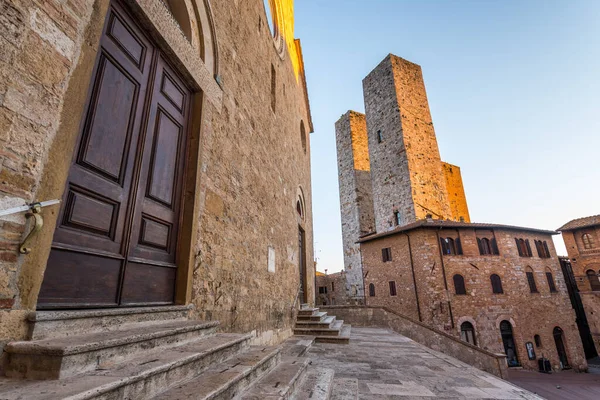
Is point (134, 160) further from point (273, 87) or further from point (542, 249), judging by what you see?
point (542, 249)

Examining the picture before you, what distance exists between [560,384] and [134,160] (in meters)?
18.9

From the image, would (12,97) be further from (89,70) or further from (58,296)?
(58,296)

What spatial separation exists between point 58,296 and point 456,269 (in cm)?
1731

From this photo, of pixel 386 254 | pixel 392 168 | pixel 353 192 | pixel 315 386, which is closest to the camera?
pixel 315 386

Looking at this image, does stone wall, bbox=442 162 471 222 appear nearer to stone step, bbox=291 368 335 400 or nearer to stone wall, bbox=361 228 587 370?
stone wall, bbox=361 228 587 370

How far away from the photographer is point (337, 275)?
2678 cm

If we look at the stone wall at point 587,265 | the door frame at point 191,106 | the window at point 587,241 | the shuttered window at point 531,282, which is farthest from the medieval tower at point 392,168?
the door frame at point 191,106

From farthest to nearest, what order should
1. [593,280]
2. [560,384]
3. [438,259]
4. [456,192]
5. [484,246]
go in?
[456,192] → [593,280] → [484,246] → [438,259] → [560,384]

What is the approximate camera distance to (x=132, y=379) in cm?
118

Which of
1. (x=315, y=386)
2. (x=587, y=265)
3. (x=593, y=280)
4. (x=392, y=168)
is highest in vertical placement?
(x=392, y=168)

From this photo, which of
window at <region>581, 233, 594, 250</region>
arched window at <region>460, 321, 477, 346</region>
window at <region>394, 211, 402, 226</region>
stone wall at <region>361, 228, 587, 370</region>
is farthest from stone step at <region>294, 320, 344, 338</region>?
window at <region>581, 233, 594, 250</region>

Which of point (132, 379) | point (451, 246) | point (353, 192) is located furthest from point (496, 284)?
point (132, 379)

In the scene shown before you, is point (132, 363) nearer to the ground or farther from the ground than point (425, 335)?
farther from the ground

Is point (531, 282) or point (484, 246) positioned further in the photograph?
point (531, 282)
